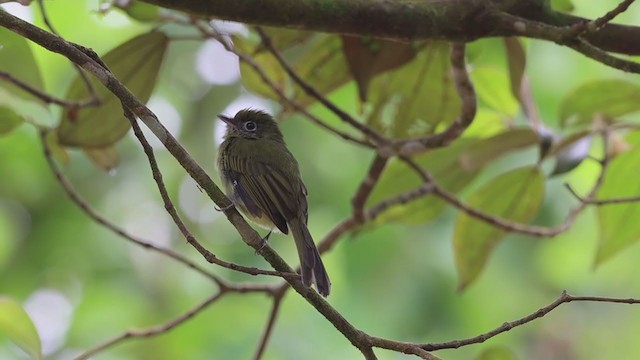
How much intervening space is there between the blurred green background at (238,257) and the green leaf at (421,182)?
1.07 m

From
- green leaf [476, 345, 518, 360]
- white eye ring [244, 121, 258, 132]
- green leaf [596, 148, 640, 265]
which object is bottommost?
green leaf [476, 345, 518, 360]

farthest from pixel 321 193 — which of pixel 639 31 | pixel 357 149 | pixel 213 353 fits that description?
pixel 639 31

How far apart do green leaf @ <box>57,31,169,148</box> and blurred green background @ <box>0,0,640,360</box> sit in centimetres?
149

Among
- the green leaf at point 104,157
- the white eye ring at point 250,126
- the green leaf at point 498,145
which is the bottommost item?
the green leaf at point 498,145

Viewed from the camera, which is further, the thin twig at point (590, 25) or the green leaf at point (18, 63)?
the green leaf at point (18, 63)

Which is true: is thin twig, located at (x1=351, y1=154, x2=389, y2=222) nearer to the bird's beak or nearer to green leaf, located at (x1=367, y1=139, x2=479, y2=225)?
green leaf, located at (x1=367, y1=139, x2=479, y2=225)

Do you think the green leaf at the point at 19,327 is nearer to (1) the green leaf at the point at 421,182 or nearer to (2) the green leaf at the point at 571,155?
(1) the green leaf at the point at 421,182

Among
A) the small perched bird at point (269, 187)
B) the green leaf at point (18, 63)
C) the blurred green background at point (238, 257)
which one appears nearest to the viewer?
the green leaf at point (18, 63)

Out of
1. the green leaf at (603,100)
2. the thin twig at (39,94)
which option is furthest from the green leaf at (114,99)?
the green leaf at (603,100)

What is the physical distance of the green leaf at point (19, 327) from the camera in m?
1.92

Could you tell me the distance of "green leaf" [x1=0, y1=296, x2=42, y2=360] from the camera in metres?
→ 1.92

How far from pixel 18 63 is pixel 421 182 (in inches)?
45.4

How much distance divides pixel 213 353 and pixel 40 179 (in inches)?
46.1

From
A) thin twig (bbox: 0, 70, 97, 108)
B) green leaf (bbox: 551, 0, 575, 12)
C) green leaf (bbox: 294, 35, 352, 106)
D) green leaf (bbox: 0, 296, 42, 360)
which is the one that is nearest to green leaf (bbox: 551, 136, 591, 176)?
green leaf (bbox: 551, 0, 575, 12)
